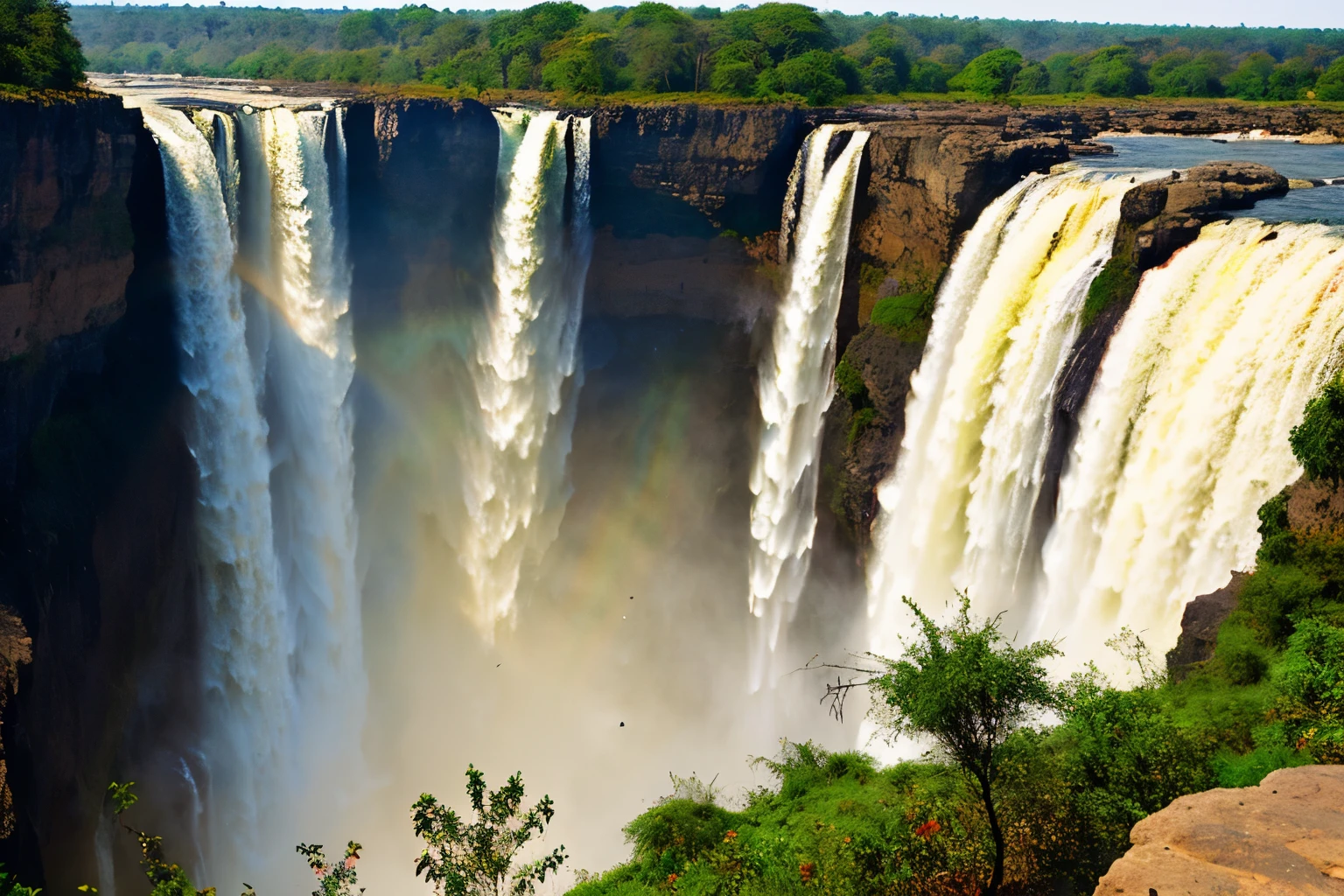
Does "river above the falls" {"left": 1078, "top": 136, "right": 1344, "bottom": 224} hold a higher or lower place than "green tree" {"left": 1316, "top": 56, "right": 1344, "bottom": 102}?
lower

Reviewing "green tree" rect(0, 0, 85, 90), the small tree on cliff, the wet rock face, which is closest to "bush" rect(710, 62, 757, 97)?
"green tree" rect(0, 0, 85, 90)

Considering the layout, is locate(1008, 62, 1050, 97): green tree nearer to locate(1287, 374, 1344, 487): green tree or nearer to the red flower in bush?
locate(1287, 374, 1344, 487): green tree

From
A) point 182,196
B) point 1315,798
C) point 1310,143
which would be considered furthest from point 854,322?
point 1315,798

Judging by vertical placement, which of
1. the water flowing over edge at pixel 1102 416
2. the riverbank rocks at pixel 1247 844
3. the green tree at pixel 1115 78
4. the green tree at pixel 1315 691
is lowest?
the riverbank rocks at pixel 1247 844

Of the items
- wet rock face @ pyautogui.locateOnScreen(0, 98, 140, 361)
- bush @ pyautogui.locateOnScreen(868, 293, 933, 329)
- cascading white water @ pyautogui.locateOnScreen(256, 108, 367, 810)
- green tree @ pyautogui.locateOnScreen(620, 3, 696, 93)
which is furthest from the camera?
green tree @ pyautogui.locateOnScreen(620, 3, 696, 93)

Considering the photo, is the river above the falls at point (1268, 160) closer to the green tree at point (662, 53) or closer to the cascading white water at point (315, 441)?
the green tree at point (662, 53)

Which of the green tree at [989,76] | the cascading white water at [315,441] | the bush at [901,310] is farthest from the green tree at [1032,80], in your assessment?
the cascading white water at [315,441]

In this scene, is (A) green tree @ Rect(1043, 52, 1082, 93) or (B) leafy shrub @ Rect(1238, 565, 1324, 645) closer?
(B) leafy shrub @ Rect(1238, 565, 1324, 645)
